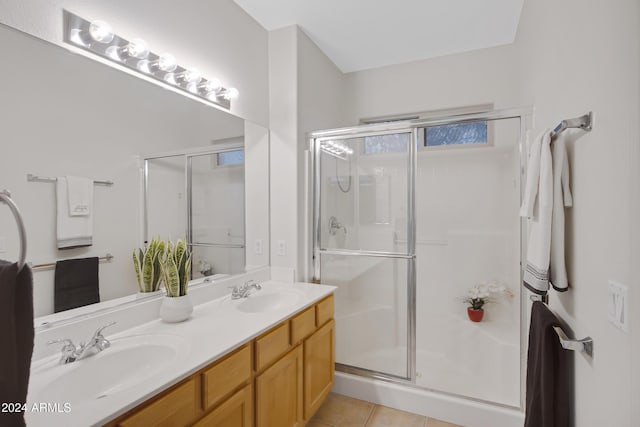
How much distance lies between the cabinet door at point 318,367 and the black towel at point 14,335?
139 centimetres

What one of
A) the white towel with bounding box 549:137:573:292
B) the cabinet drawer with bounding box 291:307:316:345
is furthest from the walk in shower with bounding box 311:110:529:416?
the white towel with bounding box 549:137:573:292

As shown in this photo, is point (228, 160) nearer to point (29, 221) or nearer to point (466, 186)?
point (29, 221)

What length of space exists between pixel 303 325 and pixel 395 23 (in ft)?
7.43

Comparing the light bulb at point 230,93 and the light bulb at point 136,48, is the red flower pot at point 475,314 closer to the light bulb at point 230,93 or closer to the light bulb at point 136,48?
the light bulb at point 230,93

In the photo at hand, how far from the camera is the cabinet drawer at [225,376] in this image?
1182mm

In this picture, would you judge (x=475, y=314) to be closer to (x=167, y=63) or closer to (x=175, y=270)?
(x=175, y=270)

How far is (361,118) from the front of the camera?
3244mm

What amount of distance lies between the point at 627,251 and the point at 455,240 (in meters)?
1.89

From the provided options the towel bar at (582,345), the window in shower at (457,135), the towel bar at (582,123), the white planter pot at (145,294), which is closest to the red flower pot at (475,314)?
the window in shower at (457,135)

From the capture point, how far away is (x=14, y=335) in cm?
68

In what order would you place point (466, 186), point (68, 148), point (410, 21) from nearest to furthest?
point (68, 148) → point (410, 21) → point (466, 186)

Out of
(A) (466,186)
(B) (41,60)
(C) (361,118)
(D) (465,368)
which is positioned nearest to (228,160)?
(B) (41,60)

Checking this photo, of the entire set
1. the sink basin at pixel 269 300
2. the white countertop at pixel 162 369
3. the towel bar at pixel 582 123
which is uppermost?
the towel bar at pixel 582 123

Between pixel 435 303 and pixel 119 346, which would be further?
pixel 435 303
